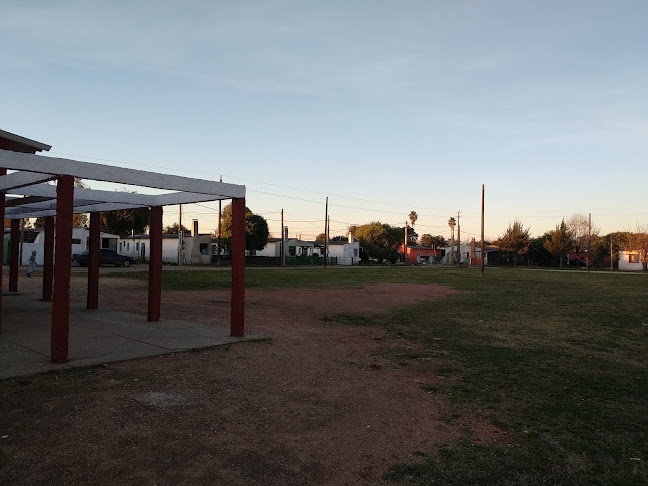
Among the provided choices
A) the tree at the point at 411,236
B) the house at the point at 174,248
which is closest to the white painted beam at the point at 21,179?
the house at the point at 174,248

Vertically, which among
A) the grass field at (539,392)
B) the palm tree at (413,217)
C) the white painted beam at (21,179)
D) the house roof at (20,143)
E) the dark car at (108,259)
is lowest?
the grass field at (539,392)

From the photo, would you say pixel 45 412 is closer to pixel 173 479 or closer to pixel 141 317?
pixel 173 479

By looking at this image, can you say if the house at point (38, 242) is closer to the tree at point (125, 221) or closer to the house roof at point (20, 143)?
the tree at point (125, 221)

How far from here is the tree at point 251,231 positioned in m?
58.4

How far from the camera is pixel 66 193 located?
741cm

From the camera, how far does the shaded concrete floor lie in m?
7.60

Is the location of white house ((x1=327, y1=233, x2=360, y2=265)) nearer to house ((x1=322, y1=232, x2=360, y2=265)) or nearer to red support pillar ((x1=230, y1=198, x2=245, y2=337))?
house ((x1=322, y1=232, x2=360, y2=265))

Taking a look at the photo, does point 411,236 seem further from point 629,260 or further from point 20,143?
point 20,143

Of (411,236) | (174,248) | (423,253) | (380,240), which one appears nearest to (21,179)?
(174,248)

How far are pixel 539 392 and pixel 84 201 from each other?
32.0 feet

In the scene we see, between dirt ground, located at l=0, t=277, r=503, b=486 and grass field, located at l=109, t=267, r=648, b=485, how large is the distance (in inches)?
13.1

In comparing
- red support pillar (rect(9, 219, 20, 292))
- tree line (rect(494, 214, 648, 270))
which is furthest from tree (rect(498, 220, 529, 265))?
red support pillar (rect(9, 219, 20, 292))

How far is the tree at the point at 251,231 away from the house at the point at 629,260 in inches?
2106

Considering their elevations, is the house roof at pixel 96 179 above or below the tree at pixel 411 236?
below
